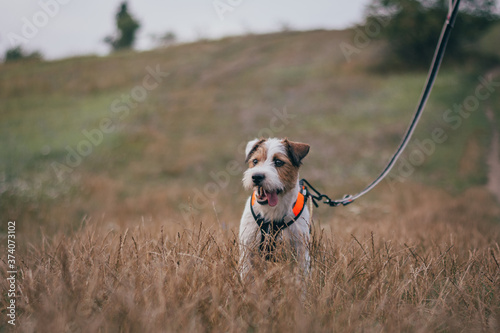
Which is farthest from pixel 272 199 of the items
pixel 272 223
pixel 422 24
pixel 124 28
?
pixel 124 28

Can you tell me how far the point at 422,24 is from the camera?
77.1 feet

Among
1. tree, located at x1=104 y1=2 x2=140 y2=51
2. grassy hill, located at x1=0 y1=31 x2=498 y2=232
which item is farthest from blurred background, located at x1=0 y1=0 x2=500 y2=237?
tree, located at x1=104 y1=2 x2=140 y2=51

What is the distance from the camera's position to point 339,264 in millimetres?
2645

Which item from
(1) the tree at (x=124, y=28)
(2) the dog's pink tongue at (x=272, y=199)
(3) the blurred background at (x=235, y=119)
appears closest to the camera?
(2) the dog's pink tongue at (x=272, y=199)

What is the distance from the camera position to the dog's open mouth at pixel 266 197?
10.3 feet

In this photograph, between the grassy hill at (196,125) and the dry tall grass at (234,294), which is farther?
the grassy hill at (196,125)

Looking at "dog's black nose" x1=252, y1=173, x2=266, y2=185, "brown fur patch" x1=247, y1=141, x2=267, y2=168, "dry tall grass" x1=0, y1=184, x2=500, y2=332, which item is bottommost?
"dry tall grass" x1=0, y1=184, x2=500, y2=332

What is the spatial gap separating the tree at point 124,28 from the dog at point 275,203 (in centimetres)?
5077

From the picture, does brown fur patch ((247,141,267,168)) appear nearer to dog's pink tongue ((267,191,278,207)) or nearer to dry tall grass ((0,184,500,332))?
dog's pink tongue ((267,191,278,207))

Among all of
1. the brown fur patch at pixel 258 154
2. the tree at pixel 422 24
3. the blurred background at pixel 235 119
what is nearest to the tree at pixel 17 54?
the blurred background at pixel 235 119

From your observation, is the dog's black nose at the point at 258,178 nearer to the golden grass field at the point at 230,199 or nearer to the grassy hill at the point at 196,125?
the golden grass field at the point at 230,199

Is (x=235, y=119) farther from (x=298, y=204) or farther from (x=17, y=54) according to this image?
(x=17, y=54)

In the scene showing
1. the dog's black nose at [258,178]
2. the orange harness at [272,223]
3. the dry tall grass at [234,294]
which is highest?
the dog's black nose at [258,178]

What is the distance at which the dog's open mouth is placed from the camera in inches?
124
